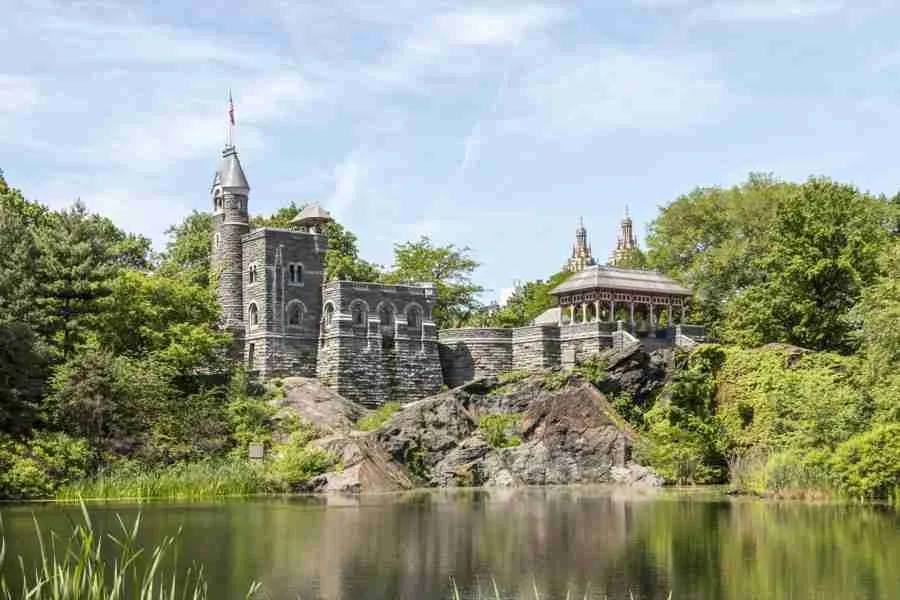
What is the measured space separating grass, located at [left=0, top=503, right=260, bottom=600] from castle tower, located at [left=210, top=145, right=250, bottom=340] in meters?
29.6

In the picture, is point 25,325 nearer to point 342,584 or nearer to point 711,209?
point 342,584

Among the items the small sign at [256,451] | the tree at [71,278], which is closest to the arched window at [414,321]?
the small sign at [256,451]

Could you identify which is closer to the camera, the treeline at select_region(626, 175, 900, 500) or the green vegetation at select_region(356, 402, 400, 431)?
the treeline at select_region(626, 175, 900, 500)

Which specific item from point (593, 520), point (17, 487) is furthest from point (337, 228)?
point (593, 520)

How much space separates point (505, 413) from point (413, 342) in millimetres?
6840

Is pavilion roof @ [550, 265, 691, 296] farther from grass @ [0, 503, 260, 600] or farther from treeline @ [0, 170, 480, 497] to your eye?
grass @ [0, 503, 260, 600]

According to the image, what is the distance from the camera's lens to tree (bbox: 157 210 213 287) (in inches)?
2500

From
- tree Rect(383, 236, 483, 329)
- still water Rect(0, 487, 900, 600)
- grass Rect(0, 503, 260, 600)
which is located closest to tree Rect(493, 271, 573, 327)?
tree Rect(383, 236, 483, 329)

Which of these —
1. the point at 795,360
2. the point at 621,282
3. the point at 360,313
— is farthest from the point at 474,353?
the point at 795,360

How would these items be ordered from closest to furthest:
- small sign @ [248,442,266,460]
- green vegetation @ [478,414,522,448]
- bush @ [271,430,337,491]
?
1. bush @ [271,430,337,491]
2. small sign @ [248,442,266,460]
3. green vegetation @ [478,414,522,448]

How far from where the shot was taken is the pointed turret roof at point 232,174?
2292 inches

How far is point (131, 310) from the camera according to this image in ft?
171

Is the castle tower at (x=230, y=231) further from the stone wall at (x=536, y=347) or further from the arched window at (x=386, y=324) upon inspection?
the stone wall at (x=536, y=347)

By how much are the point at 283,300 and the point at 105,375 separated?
1237 centimetres
